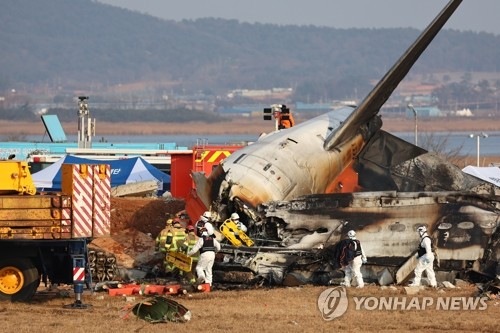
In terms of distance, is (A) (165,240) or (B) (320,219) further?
(B) (320,219)

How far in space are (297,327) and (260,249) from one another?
6540 mm

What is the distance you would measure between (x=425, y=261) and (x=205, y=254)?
513 centimetres

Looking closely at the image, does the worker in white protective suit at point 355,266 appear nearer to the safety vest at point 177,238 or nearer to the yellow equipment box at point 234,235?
the yellow equipment box at point 234,235

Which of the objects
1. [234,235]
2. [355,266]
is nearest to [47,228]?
[234,235]

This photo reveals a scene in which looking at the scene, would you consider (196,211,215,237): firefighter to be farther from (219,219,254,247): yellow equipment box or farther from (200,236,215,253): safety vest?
(219,219,254,247): yellow equipment box

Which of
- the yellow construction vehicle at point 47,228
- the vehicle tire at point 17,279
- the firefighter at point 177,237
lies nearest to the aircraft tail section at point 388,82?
the firefighter at point 177,237

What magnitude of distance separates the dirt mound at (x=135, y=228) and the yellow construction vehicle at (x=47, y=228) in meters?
6.22

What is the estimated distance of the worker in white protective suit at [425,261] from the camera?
2631 cm

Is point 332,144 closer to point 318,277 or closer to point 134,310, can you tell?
point 318,277

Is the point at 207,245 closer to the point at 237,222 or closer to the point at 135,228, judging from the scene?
the point at 237,222

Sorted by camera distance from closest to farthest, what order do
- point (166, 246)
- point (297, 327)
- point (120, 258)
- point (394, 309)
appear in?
point (297, 327), point (394, 309), point (166, 246), point (120, 258)

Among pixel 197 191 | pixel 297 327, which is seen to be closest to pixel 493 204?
pixel 197 191

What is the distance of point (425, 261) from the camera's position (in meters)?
26.4

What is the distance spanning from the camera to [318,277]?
27.2 metres
